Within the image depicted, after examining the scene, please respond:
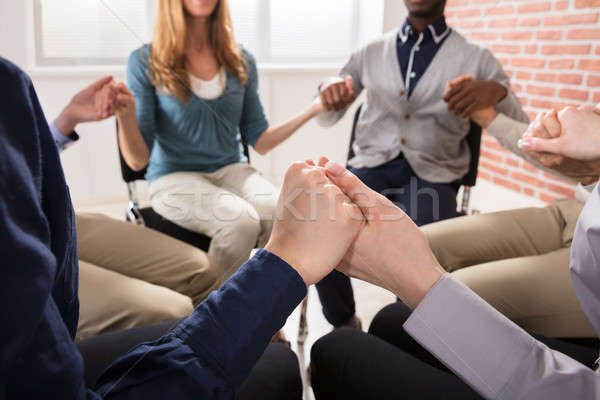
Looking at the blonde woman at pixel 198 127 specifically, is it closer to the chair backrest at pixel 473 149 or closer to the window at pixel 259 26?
the window at pixel 259 26

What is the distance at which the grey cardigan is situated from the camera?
1.06m

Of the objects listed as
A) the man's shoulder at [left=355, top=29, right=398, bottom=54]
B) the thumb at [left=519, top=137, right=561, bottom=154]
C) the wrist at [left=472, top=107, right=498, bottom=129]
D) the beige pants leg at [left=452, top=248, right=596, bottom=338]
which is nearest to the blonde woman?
the man's shoulder at [left=355, top=29, right=398, bottom=54]

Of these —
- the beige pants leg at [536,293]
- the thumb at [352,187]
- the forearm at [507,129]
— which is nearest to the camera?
the thumb at [352,187]

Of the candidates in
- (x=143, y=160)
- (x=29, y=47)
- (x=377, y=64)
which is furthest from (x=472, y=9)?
(x=29, y=47)

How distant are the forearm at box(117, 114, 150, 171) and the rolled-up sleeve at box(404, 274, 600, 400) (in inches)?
29.6

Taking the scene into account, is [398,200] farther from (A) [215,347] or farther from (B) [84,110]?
(A) [215,347]

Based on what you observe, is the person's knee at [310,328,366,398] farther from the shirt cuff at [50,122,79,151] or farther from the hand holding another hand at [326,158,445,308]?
the shirt cuff at [50,122,79,151]

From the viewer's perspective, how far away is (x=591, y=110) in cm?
54

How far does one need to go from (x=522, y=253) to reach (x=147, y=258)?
638 mm

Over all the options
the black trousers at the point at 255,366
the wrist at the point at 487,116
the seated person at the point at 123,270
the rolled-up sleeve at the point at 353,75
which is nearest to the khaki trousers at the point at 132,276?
the seated person at the point at 123,270

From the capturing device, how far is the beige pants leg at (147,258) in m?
0.81

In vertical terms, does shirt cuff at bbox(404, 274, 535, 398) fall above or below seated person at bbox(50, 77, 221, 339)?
above

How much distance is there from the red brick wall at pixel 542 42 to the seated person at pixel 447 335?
1.31 feet

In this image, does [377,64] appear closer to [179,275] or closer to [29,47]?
[179,275]
